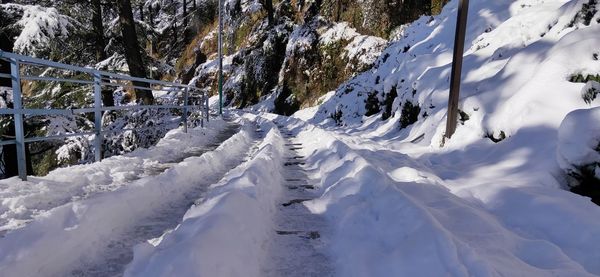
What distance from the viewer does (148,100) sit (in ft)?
35.6

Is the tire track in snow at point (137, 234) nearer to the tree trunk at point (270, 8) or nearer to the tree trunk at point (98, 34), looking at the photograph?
the tree trunk at point (98, 34)

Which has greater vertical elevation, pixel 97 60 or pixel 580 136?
pixel 97 60

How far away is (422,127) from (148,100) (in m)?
7.23

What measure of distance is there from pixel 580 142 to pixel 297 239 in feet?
9.35

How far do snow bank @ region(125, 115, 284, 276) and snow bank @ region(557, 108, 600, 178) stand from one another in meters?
2.88

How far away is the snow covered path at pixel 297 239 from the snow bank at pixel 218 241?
0.10 m

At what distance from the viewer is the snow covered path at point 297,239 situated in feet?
8.46

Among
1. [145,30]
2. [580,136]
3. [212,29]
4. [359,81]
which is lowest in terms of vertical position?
[580,136]

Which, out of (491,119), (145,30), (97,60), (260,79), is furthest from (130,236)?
(260,79)

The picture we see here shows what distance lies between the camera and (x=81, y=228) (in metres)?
2.83

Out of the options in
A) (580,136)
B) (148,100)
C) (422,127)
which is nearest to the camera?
(580,136)

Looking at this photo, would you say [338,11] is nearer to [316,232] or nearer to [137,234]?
[316,232]

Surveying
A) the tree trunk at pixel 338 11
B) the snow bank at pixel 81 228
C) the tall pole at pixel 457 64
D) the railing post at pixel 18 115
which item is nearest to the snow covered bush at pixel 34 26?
the railing post at pixel 18 115

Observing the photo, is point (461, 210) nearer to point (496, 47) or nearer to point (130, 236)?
point (130, 236)
